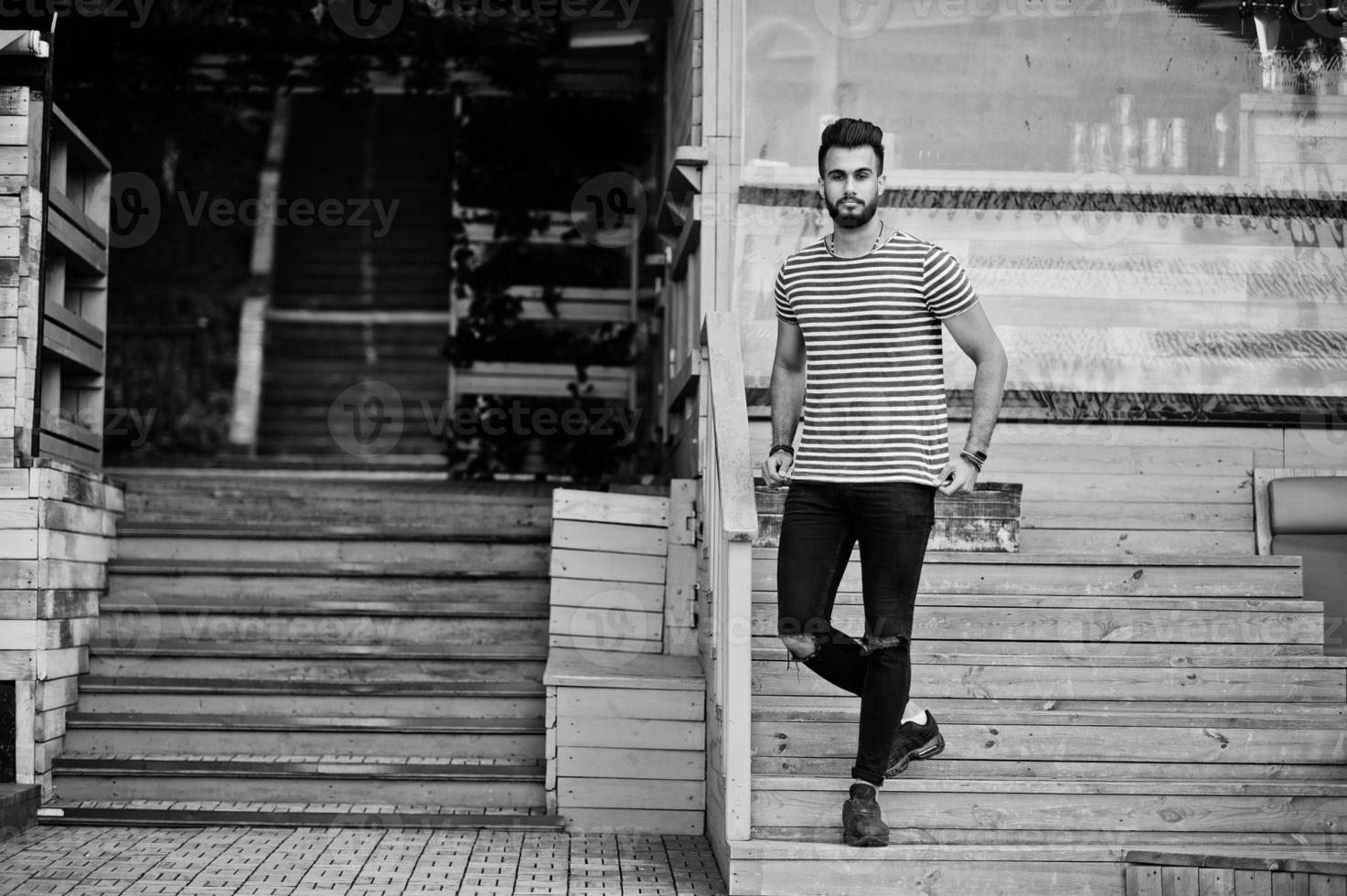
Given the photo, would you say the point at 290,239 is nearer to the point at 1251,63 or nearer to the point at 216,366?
the point at 216,366

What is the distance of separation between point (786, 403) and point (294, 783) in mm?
2289

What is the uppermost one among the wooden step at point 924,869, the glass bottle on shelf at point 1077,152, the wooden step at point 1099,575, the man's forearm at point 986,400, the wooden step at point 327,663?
the glass bottle on shelf at point 1077,152

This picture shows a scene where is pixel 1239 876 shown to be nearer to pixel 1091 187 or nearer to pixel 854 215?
pixel 854 215

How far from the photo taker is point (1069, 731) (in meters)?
4.15

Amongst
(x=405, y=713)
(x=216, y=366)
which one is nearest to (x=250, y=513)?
(x=405, y=713)

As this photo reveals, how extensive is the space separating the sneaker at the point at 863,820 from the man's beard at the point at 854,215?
1.44 meters

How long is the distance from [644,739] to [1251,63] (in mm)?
3544

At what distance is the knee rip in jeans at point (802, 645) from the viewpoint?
376cm

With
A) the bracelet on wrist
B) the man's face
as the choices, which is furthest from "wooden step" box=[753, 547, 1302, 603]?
the man's face

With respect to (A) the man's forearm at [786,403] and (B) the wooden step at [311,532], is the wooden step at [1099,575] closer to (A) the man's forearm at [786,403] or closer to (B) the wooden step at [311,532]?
(A) the man's forearm at [786,403]

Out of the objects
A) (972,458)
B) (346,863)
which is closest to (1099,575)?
(972,458)

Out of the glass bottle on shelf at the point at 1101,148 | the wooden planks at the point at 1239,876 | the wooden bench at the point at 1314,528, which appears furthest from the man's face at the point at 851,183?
the wooden bench at the point at 1314,528

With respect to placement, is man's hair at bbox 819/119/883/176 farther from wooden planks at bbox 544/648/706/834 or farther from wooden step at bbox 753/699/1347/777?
wooden planks at bbox 544/648/706/834

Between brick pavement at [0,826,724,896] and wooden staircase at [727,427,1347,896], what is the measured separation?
504 mm
